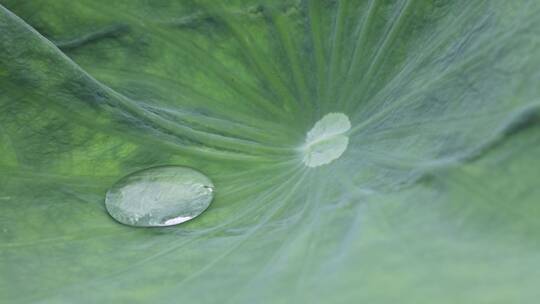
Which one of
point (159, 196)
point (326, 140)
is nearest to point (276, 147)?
point (326, 140)

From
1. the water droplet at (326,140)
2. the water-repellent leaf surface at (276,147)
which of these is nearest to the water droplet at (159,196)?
the water-repellent leaf surface at (276,147)

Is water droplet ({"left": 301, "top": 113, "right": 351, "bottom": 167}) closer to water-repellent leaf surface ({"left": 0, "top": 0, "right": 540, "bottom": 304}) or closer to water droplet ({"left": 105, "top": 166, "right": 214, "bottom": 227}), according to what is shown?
water-repellent leaf surface ({"left": 0, "top": 0, "right": 540, "bottom": 304})

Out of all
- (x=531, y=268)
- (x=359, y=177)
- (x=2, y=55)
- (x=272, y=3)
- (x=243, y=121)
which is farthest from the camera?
(x=272, y=3)

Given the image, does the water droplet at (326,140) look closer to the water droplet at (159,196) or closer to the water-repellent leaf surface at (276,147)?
the water-repellent leaf surface at (276,147)

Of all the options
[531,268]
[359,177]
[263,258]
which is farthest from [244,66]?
[531,268]

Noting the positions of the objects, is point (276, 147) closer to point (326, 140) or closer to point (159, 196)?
point (326, 140)

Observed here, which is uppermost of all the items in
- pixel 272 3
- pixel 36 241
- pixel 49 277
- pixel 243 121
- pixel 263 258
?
pixel 272 3

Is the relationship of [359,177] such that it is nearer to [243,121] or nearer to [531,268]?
[243,121]
